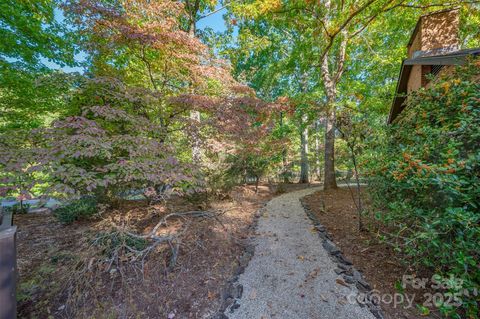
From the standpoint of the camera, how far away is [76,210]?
14.9 ft

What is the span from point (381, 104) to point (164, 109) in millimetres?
9536

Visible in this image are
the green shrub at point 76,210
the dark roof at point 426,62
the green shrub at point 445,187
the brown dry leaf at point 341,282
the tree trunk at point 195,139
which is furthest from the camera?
the green shrub at point 76,210

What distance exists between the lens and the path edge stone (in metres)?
2.12

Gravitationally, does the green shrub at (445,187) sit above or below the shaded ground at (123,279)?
above

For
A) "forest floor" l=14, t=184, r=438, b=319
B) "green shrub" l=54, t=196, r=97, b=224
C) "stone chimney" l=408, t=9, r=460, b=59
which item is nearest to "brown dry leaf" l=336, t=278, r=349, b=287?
"forest floor" l=14, t=184, r=438, b=319

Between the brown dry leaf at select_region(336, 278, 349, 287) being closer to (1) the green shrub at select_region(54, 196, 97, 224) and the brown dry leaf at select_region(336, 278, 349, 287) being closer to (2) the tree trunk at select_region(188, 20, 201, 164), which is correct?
Result: (2) the tree trunk at select_region(188, 20, 201, 164)

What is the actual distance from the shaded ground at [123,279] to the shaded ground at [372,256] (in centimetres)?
192

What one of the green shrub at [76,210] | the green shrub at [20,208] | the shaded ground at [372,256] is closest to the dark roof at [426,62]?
the shaded ground at [372,256]

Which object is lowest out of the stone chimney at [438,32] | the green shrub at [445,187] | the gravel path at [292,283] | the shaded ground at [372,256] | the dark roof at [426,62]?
the gravel path at [292,283]

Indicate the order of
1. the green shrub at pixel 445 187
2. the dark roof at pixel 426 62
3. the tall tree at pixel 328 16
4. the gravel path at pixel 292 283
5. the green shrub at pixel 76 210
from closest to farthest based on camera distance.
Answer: the green shrub at pixel 445 187
the gravel path at pixel 292 283
the dark roof at pixel 426 62
the green shrub at pixel 76 210
the tall tree at pixel 328 16

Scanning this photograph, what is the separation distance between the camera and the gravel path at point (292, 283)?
6.97 feet

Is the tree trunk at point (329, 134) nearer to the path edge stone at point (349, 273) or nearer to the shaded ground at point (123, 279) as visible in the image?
the path edge stone at point (349, 273)

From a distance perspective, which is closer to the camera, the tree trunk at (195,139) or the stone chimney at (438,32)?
the tree trunk at (195,139)

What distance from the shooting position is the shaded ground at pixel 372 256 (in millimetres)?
2162
